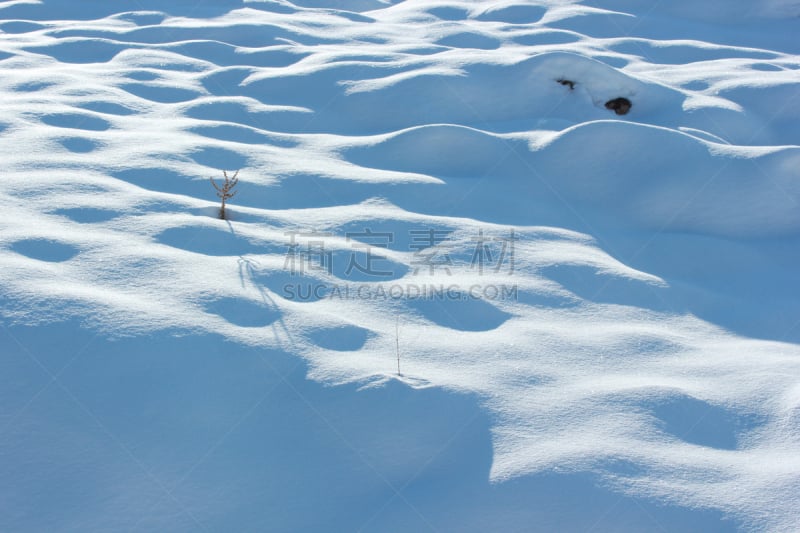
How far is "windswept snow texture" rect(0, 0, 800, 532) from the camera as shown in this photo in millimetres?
1856

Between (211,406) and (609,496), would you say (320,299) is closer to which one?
(211,406)

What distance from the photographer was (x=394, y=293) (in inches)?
111

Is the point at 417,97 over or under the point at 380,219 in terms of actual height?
over

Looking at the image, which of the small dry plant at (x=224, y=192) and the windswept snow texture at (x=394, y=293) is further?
the small dry plant at (x=224, y=192)

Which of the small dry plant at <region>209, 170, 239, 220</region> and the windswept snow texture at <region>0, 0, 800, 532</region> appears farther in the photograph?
the small dry plant at <region>209, 170, 239, 220</region>

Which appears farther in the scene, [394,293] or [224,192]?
[224,192]

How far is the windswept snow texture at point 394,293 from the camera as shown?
1.86 metres

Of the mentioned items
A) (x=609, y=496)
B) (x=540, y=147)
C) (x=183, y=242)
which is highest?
(x=540, y=147)

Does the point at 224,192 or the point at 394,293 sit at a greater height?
the point at 224,192

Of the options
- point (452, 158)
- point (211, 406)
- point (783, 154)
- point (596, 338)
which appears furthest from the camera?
point (452, 158)

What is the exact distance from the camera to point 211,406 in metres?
2.04

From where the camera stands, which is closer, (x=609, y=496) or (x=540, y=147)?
(x=609, y=496)

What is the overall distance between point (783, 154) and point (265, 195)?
3.12 m

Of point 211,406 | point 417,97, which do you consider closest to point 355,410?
point 211,406
